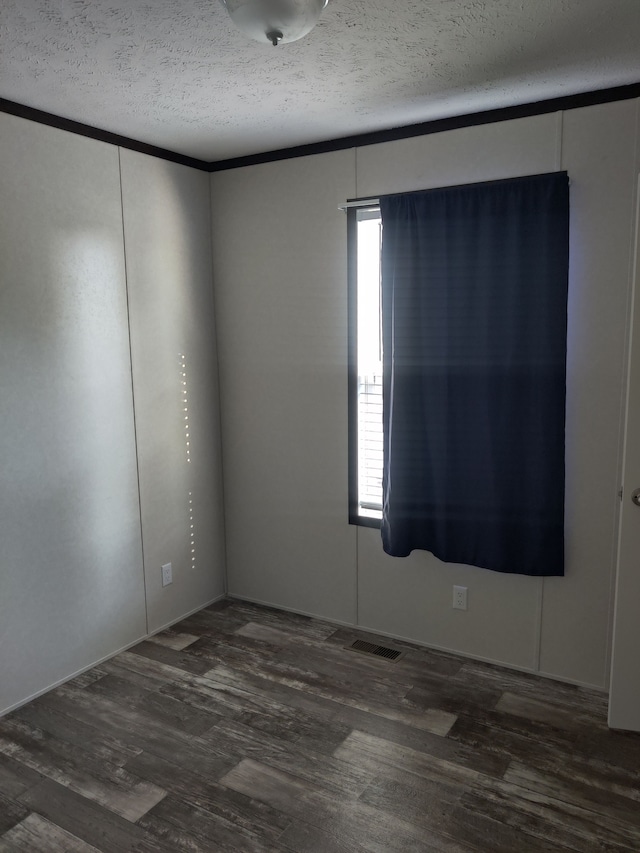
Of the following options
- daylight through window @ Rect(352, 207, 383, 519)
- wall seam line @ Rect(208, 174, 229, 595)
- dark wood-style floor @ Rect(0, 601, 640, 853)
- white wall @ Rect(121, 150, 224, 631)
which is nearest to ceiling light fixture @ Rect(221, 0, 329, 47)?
daylight through window @ Rect(352, 207, 383, 519)

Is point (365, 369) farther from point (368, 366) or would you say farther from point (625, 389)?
point (625, 389)

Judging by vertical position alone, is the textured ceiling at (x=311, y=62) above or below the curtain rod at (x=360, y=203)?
above

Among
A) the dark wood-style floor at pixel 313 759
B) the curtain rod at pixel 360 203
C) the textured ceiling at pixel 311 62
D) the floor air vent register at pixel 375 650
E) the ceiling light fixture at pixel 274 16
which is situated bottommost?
the dark wood-style floor at pixel 313 759

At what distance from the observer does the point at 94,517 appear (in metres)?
3.22

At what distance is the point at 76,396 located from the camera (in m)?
3.09

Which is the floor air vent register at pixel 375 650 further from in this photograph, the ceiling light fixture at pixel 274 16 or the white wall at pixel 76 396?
the ceiling light fixture at pixel 274 16

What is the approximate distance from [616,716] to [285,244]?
2.75 meters

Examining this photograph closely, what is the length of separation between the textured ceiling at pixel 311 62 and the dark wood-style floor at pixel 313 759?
2.58 meters

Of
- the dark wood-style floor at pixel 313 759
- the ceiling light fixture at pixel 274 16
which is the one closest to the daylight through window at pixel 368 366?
the dark wood-style floor at pixel 313 759

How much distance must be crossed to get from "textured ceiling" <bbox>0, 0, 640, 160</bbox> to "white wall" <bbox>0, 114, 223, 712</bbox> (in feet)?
1.08

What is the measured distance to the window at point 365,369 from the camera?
11.1ft

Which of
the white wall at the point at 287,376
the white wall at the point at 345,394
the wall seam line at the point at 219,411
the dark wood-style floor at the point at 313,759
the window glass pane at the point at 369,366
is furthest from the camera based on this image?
the wall seam line at the point at 219,411

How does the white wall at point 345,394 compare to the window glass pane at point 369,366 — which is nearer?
the white wall at point 345,394

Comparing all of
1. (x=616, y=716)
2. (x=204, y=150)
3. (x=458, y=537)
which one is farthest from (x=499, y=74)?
(x=616, y=716)
